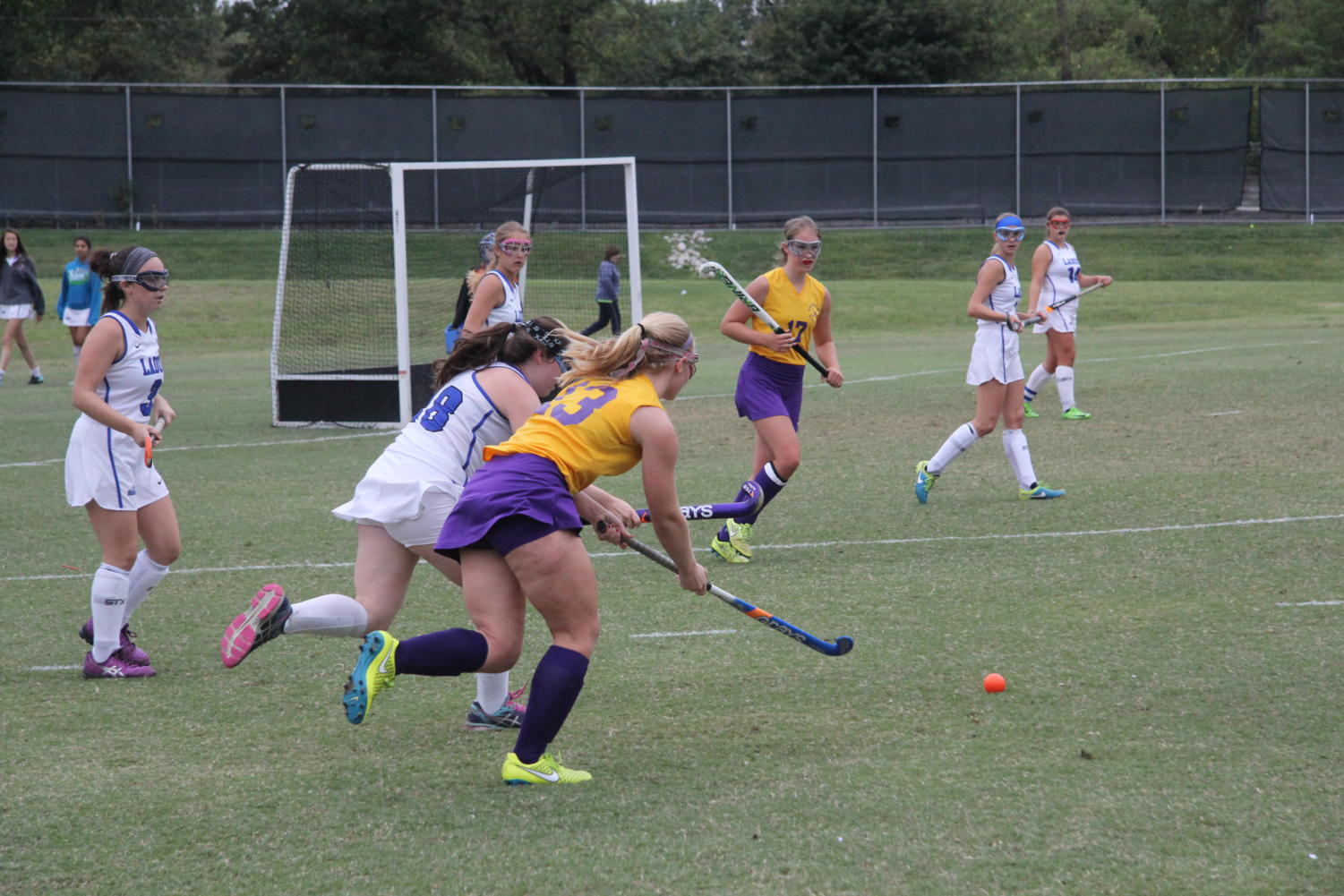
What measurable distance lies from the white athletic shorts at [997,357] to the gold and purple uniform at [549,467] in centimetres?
546

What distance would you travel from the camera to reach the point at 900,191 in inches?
1302

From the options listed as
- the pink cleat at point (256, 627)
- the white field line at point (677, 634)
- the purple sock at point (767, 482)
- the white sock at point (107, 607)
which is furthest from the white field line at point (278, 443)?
the pink cleat at point (256, 627)

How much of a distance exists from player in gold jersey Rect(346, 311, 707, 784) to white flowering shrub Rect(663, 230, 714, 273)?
1076 inches

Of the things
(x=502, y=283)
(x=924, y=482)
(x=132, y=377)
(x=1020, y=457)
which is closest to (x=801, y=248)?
(x=924, y=482)

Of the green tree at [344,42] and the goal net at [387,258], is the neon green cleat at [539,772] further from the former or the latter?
the green tree at [344,42]

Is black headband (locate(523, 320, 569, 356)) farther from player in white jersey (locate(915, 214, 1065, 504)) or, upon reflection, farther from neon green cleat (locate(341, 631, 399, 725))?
player in white jersey (locate(915, 214, 1065, 504))

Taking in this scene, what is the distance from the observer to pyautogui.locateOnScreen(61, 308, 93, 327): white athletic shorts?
18500 millimetres

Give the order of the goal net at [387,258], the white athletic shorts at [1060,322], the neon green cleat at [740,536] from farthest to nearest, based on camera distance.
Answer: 1. the goal net at [387,258]
2. the white athletic shorts at [1060,322]
3. the neon green cleat at [740,536]

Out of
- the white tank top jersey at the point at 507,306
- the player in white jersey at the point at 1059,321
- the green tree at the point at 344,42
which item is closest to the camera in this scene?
the white tank top jersey at the point at 507,306

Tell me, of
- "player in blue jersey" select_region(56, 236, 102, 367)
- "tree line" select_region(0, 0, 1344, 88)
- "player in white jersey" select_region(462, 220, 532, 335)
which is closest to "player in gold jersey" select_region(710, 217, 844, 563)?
"player in white jersey" select_region(462, 220, 532, 335)

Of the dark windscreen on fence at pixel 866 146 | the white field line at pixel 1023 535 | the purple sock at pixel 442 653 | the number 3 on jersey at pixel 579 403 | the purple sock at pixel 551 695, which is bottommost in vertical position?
the white field line at pixel 1023 535

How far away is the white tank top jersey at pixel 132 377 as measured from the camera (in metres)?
5.80

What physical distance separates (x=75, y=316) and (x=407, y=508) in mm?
15520

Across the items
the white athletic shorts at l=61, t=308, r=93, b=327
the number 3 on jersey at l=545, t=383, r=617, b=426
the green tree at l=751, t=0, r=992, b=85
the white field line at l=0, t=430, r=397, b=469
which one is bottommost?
the white field line at l=0, t=430, r=397, b=469
